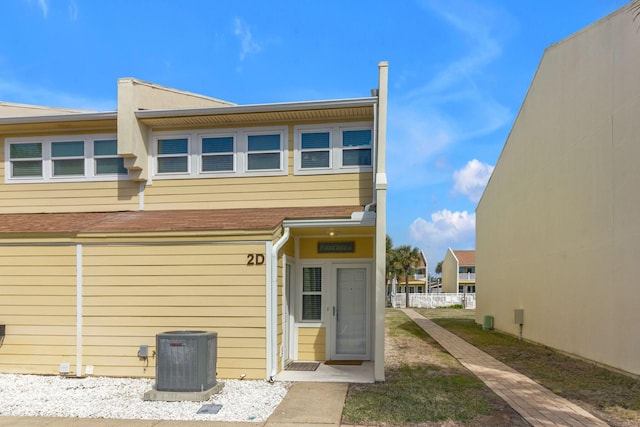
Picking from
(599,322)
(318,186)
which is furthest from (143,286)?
(599,322)

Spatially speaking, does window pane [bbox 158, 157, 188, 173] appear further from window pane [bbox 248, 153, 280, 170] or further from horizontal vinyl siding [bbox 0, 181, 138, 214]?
window pane [bbox 248, 153, 280, 170]

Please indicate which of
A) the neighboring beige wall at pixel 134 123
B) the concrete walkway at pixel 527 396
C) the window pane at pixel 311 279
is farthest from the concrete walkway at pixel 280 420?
the neighboring beige wall at pixel 134 123

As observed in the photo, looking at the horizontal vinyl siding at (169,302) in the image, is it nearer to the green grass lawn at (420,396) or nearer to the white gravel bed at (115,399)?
the white gravel bed at (115,399)

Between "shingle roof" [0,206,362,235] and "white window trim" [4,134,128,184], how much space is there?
80 cm

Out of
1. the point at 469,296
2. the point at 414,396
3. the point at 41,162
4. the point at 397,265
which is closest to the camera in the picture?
the point at 414,396

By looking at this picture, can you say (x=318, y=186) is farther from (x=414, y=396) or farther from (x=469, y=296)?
(x=469, y=296)

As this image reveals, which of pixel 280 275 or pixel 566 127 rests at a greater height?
pixel 566 127

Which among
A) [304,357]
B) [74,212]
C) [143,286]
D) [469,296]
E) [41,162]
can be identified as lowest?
[469,296]

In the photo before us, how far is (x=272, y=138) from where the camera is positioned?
9.59 m

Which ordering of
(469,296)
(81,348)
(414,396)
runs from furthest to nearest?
(469,296)
(81,348)
(414,396)

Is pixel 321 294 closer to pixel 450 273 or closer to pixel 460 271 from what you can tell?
pixel 460 271

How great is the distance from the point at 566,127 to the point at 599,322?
495 centimetres

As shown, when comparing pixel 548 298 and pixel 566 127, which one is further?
pixel 548 298

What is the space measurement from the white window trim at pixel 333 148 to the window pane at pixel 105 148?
390 cm
